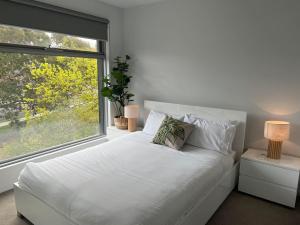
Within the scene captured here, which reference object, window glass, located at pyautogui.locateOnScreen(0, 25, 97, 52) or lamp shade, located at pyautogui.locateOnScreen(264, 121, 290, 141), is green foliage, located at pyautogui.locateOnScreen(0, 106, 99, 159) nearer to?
window glass, located at pyautogui.locateOnScreen(0, 25, 97, 52)

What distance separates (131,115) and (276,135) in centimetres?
198

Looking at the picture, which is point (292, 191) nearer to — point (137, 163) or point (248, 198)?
point (248, 198)

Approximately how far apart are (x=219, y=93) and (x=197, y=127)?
1.95ft

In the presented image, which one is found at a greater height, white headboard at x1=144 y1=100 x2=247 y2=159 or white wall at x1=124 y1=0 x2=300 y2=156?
white wall at x1=124 y1=0 x2=300 y2=156

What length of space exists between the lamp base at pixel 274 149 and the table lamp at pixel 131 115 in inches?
74.6

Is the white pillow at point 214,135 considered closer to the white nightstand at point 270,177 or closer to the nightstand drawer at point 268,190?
the white nightstand at point 270,177

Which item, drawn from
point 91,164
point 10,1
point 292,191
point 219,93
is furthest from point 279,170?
point 10,1

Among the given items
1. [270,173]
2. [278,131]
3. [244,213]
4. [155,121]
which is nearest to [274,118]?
[278,131]

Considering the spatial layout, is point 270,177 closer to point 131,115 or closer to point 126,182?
point 126,182

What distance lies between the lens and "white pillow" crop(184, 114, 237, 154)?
259cm

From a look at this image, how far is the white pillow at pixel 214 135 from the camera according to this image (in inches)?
102

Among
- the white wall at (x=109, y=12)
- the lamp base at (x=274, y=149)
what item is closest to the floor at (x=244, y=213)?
the lamp base at (x=274, y=149)

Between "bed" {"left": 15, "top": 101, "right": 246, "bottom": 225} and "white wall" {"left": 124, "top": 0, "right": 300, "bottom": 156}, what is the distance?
0.36m

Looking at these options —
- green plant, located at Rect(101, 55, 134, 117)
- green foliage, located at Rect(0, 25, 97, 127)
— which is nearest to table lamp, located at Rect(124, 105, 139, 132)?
green plant, located at Rect(101, 55, 134, 117)
